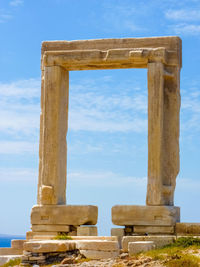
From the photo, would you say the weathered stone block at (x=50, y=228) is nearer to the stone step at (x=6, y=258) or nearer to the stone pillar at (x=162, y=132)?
the stone step at (x=6, y=258)

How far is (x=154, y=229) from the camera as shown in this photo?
16.2 m

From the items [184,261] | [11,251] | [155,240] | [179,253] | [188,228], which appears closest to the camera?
[184,261]

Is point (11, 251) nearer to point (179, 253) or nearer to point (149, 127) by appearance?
point (149, 127)

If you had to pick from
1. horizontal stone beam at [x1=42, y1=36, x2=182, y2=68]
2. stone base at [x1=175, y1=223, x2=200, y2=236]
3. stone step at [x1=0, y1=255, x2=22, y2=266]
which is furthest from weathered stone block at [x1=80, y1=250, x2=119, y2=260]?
horizontal stone beam at [x1=42, y1=36, x2=182, y2=68]

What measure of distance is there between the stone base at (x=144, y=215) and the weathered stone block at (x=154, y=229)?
0.10 metres

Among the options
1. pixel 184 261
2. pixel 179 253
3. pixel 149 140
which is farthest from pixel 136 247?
pixel 149 140

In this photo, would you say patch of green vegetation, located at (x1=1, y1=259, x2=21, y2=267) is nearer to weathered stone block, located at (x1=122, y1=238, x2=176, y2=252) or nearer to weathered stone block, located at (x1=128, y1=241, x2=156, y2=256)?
weathered stone block, located at (x1=122, y1=238, x2=176, y2=252)

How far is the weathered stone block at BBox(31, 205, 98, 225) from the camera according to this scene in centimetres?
1660

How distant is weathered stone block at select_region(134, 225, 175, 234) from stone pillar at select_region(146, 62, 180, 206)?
622 millimetres

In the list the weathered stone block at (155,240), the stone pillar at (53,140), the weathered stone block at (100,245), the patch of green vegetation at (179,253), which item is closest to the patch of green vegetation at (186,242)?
the patch of green vegetation at (179,253)

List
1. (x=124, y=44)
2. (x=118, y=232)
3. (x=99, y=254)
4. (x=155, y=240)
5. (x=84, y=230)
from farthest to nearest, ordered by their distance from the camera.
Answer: (x=124, y=44)
(x=84, y=230)
(x=118, y=232)
(x=155, y=240)
(x=99, y=254)

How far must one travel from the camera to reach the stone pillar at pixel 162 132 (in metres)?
16.5

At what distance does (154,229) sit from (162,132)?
2551mm

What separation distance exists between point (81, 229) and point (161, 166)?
268cm
